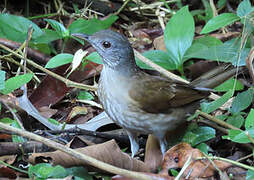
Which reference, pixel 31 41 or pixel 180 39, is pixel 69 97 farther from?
Answer: pixel 180 39

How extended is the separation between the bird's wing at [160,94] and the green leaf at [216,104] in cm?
12

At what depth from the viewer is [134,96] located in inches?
141

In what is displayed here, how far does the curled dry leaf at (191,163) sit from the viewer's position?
330cm

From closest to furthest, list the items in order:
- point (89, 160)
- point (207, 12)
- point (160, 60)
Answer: point (89, 160) → point (160, 60) → point (207, 12)

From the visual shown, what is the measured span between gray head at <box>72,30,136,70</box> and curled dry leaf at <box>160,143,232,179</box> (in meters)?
0.76

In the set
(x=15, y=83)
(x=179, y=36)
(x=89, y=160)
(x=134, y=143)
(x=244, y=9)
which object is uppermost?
(x=244, y=9)

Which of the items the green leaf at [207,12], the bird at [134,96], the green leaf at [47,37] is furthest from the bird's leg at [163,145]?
the green leaf at [207,12]

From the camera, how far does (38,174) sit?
3.03 m

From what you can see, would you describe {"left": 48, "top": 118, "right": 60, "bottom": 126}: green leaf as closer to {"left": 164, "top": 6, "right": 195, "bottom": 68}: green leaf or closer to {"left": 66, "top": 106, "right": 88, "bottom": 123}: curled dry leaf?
{"left": 66, "top": 106, "right": 88, "bottom": 123}: curled dry leaf

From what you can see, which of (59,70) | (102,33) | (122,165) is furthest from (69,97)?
(122,165)

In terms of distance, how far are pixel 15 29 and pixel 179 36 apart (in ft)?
5.31

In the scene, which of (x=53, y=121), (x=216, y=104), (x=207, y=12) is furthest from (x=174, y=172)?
(x=207, y=12)

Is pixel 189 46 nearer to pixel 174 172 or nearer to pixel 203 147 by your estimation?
pixel 203 147

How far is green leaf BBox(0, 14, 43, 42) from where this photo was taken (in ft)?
15.2
